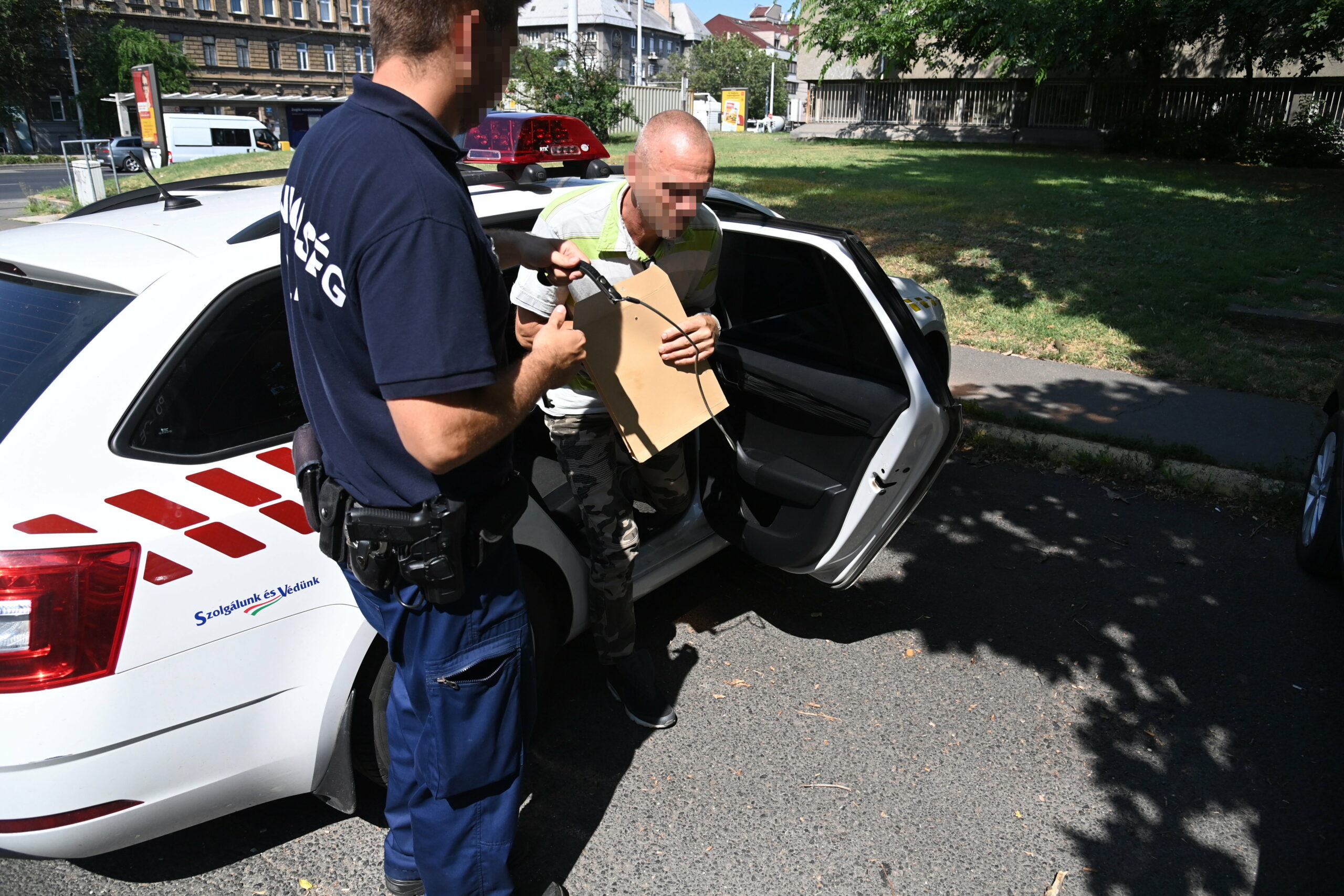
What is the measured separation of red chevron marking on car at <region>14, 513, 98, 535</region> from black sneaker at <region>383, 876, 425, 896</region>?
106 centimetres

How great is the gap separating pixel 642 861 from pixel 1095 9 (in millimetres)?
23185

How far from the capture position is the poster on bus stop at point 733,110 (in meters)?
45.8

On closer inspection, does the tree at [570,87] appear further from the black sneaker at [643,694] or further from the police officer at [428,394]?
the police officer at [428,394]

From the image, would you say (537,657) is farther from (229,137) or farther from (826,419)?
(229,137)

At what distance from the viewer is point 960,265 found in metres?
9.30

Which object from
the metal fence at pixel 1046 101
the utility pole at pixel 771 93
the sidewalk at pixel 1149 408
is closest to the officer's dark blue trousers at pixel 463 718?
the sidewalk at pixel 1149 408

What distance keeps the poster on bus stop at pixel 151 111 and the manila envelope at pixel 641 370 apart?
24.2 metres

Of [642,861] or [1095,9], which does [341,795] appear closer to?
[642,861]

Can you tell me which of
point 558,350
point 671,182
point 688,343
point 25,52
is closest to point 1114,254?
point 671,182

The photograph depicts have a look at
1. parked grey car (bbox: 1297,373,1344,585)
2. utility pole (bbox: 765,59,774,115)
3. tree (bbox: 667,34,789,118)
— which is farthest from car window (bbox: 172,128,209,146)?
tree (bbox: 667,34,789,118)

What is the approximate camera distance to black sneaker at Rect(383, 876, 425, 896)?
7.06 feet

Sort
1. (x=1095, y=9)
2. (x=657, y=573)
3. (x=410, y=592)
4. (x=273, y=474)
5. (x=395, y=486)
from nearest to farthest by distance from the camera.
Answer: (x=395, y=486) < (x=410, y=592) < (x=273, y=474) < (x=657, y=573) < (x=1095, y=9)

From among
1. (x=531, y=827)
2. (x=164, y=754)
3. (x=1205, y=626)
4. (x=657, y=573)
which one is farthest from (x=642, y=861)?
(x=1205, y=626)

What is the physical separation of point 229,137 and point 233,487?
35.5 m
